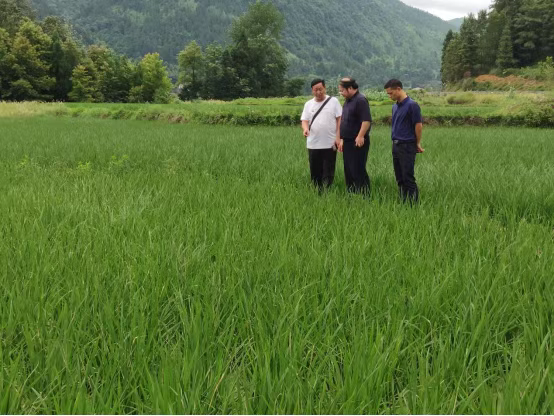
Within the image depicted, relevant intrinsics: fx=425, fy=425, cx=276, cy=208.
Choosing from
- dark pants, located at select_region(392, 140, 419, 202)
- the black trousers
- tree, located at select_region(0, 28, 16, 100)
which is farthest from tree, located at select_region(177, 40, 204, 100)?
dark pants, located at select_region(392, 140, 419, 202)

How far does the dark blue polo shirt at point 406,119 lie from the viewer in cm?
445

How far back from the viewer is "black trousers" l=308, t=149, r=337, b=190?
5.11 m

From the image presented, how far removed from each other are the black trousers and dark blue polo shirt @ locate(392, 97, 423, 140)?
0.83 metres

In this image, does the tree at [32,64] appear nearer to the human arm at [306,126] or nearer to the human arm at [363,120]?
the human arm at [306,126]

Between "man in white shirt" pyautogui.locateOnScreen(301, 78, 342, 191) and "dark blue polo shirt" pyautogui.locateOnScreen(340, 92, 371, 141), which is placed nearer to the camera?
"dark blue polo shirt" pyautogui.locateOnScreen(340, 92, 371, 141)

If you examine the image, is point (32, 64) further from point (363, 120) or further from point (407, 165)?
point (407, 165)

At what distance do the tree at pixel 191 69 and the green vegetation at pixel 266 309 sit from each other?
2120 inches

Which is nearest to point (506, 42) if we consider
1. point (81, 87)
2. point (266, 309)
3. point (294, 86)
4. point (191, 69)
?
point (294, 86)

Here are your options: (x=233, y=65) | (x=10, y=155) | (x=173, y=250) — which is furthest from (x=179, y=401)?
(x=233, y=65)

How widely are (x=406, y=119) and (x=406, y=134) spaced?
0.16 metres

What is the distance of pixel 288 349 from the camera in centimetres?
135

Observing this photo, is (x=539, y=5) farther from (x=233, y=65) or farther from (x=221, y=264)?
(x=221, y=264)

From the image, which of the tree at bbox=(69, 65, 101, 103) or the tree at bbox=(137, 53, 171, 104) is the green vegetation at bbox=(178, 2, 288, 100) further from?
the tree at bbox=(69, 65, 101, 103)

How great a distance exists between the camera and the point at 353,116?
4.80 m
